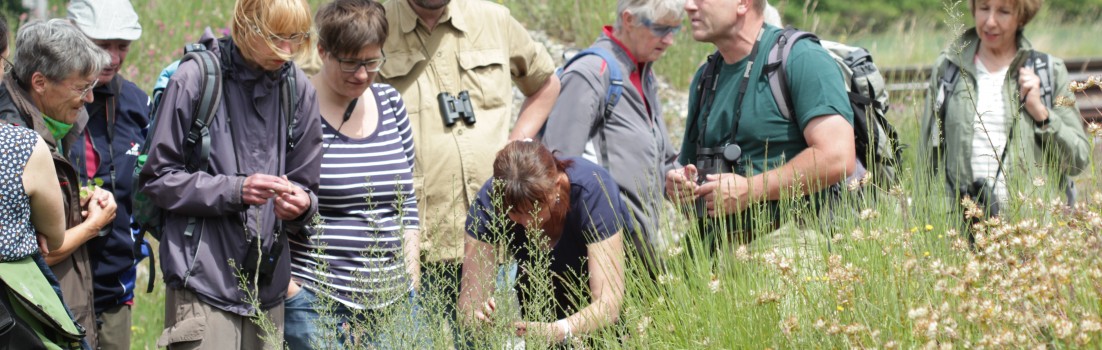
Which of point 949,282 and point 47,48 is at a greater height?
point 47,48

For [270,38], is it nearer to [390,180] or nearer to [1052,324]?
[390,180]

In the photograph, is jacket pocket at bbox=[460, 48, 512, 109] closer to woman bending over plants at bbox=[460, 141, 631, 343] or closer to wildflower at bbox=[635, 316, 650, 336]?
woman bending over plants at bbox=[460, 141, 631, 343]

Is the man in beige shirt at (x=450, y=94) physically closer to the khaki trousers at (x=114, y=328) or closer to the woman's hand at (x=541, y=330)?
A: the woman's hand at (x=541, y=330)

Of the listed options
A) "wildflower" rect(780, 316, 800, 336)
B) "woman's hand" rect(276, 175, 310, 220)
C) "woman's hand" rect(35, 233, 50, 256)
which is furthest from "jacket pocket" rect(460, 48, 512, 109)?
"wildflower" rect(780, 316, 800, 336)

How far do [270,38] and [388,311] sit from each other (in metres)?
1.18

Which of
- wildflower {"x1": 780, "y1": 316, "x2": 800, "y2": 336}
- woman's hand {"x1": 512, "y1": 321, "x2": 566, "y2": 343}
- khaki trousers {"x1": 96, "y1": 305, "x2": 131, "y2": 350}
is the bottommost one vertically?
khaki trousers {"x1": 96, "y1": 305, "x2": 131, "y2": 350}

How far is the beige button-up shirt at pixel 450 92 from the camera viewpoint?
16.1 ft

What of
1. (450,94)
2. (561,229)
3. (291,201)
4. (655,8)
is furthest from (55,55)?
(655,8)

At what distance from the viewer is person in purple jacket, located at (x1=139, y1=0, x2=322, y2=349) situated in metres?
3.83

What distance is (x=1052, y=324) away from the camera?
7.97ft

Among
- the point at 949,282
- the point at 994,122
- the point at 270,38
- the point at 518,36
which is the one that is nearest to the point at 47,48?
the point at 270,38

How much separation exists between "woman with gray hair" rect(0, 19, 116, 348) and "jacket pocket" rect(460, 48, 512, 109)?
152 centimetres

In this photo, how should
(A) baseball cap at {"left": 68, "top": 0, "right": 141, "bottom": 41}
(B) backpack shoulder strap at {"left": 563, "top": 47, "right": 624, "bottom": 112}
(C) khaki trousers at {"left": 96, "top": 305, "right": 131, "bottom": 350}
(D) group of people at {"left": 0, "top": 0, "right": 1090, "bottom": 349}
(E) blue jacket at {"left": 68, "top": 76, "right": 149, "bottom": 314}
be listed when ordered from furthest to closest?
(B) backpack shoulder strap at {"left": 563, "top": 47, "right": 624, "bottom": 112}
(A) baseball cap at {"left": 68, "top": 0, "right": 141, "bottom": 41}
(C) khaki trousers at {"left": 96, "top": 305, "right": 131, "bottom": 350}
(E) blue jacket at {"left": 68, "top": 76, "right": 149, "bottom": 314}
(D) group of people at {"left": 0, "top": 0, "right": 1090, "bottom": 349}

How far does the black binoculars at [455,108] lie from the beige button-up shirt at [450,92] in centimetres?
2
